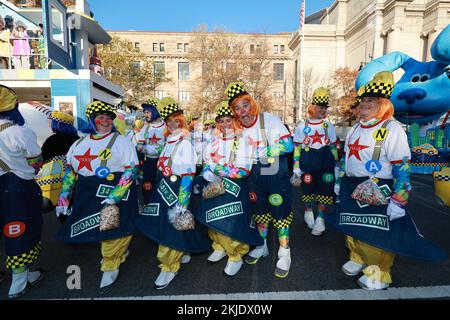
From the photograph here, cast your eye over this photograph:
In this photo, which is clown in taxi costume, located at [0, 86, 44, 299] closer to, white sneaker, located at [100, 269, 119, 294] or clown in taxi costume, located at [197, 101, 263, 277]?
white sneaker, located at [100, 269, 119, 294]

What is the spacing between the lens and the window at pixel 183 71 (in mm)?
53406

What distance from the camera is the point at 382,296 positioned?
2.61 metres

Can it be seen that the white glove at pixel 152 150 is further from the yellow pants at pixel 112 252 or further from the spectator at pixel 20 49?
the spectator at pixel 20 49

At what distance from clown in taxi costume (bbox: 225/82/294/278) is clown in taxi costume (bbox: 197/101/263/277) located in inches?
4.2

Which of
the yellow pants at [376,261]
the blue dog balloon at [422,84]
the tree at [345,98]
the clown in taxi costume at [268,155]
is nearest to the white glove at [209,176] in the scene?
the clown in taxi costume at [268,155]

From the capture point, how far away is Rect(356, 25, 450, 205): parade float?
620cm

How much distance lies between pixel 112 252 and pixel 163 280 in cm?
62

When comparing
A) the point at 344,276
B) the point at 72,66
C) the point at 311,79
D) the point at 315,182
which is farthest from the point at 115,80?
the point at 311,79

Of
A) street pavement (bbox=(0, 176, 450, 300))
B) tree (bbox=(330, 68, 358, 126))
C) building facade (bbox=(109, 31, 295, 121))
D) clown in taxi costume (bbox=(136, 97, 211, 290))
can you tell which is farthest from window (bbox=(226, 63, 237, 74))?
clown in taxi costume (bbox=(136, 97, 211, 290))

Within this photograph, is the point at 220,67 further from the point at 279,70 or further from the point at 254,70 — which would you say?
the point at 279,70

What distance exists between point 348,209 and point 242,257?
4.74 feet

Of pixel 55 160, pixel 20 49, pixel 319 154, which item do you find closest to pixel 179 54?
pixel 20 49

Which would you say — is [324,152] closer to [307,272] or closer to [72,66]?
[307,272]

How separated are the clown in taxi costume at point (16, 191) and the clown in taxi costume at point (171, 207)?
114 centimetres
